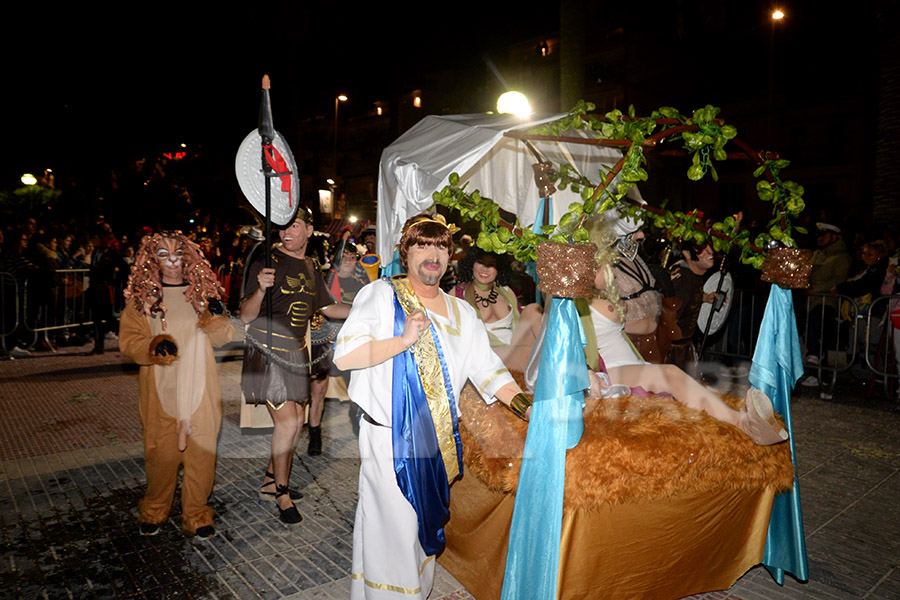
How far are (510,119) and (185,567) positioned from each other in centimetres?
374

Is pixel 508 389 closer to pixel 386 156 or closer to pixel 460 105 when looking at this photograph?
pixel 386 156

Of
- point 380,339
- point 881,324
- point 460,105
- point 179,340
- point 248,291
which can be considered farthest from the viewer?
point 460,105

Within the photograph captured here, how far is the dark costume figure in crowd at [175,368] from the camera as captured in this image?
151 inches

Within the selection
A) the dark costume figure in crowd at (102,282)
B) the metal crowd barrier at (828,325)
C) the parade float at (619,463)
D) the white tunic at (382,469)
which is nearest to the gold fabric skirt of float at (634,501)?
the parade float at (619,463)

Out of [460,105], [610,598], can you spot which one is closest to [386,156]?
[610,598]

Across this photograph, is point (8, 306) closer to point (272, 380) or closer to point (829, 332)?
point (272, 380)

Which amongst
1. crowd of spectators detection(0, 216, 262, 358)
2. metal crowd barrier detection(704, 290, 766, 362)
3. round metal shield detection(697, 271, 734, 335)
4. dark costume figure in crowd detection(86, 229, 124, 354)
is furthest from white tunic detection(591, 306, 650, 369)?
dark costume figure in crowd detection(86, 229, 124, 354)

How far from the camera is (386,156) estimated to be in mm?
4902

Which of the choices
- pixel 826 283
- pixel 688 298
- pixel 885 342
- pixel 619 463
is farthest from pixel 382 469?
pixel 826 283

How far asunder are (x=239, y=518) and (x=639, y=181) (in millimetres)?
3496

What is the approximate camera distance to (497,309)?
225 inches

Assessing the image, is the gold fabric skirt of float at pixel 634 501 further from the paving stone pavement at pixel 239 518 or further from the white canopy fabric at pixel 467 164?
the white canopy fabric at pixel 467 164

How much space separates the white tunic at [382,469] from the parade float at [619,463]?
16.5 inches

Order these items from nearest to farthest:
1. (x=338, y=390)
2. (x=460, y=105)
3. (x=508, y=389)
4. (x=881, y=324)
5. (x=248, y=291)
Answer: (x=508, y=389) → (x=248, y=291) → (x=338, y=390) → (x=881, y=324) → (x=460, y=105)
